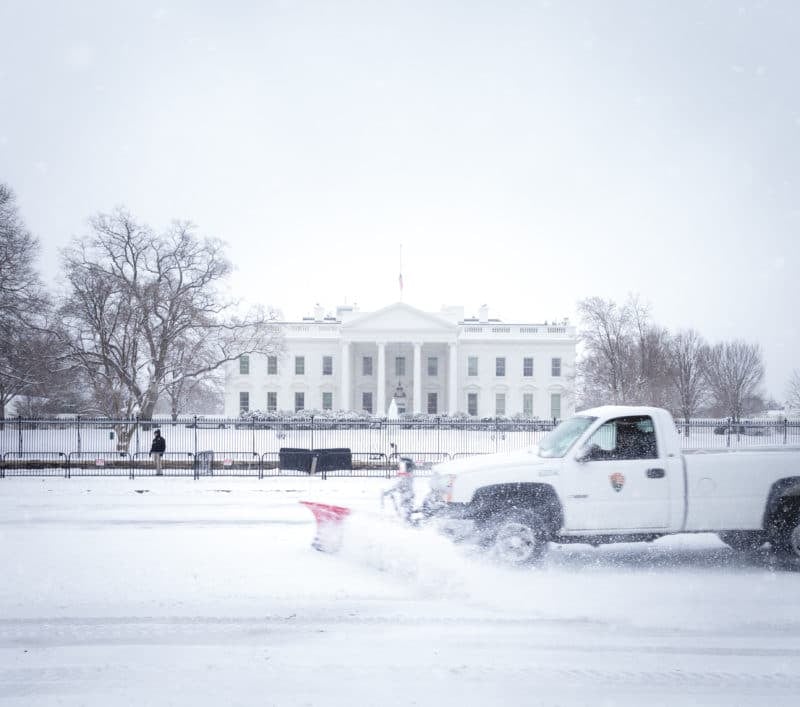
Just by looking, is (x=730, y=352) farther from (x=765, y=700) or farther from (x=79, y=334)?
(x=765, y=700)

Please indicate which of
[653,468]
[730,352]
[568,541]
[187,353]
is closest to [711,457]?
[653,468]

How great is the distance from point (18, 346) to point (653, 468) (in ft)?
100

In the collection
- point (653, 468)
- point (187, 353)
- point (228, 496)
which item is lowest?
point (228, 496)

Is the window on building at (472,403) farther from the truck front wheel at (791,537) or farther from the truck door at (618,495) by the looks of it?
the truck door at (618,495)

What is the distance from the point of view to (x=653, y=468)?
7.81 m

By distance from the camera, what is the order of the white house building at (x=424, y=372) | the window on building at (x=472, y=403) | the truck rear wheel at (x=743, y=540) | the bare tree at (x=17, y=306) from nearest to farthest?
the truck rear wheel at (x=743, y=540), the bare tree at (x=17, y=306), the white house building at (x=424, y=372), the window on building at (x=472, y=403)

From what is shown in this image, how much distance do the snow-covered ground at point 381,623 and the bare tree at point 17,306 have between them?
75.9 ft

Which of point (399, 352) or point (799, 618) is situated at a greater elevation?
point (399, 352)

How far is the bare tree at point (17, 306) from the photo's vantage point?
97.5 ft

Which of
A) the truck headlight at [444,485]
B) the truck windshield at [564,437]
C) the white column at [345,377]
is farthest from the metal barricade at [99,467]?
the white column at [345,377]

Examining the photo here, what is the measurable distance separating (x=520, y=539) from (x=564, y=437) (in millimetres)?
1423

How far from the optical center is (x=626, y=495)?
779 cm

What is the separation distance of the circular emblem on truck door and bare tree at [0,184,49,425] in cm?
2942

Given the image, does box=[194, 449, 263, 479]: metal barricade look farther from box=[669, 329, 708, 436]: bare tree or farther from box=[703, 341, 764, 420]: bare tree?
box=[703, 341, 764, 420]: bare tree
